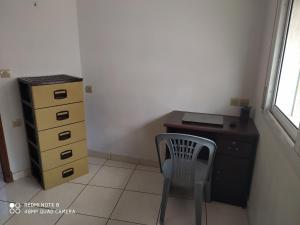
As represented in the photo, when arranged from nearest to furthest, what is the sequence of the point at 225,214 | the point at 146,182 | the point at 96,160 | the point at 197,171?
the point at 197,171
the point at 225,214
the point at 146,182
the point at 96,160

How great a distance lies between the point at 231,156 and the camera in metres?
2.04

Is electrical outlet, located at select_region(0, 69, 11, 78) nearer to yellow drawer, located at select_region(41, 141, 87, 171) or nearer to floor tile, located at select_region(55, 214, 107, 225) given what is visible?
yellow drawer, located at select_region(41, 141, 87, 171)

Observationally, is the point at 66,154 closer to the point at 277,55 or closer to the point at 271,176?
the point at 271,176

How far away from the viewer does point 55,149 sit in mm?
2301

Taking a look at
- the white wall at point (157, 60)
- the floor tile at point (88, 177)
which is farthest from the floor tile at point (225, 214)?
the floor tile at point (88, 177)

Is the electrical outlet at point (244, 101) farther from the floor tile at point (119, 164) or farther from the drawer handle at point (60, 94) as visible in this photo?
the drawer handle at point (60, 94)

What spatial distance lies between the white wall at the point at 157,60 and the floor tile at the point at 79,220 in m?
1.02

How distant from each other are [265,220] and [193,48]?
5.43 ft

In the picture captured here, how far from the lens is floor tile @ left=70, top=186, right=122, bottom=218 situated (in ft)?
6.74

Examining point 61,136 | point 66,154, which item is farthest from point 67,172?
point 61,136

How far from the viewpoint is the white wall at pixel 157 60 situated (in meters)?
2.22

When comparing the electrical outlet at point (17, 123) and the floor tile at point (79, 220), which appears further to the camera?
the electrical outlet at point (17, 123)

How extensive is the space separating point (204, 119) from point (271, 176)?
0.91m

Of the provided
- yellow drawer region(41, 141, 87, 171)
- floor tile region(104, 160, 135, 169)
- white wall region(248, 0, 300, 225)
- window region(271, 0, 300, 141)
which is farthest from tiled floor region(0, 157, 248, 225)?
window region(271, 0, 300, 141)
